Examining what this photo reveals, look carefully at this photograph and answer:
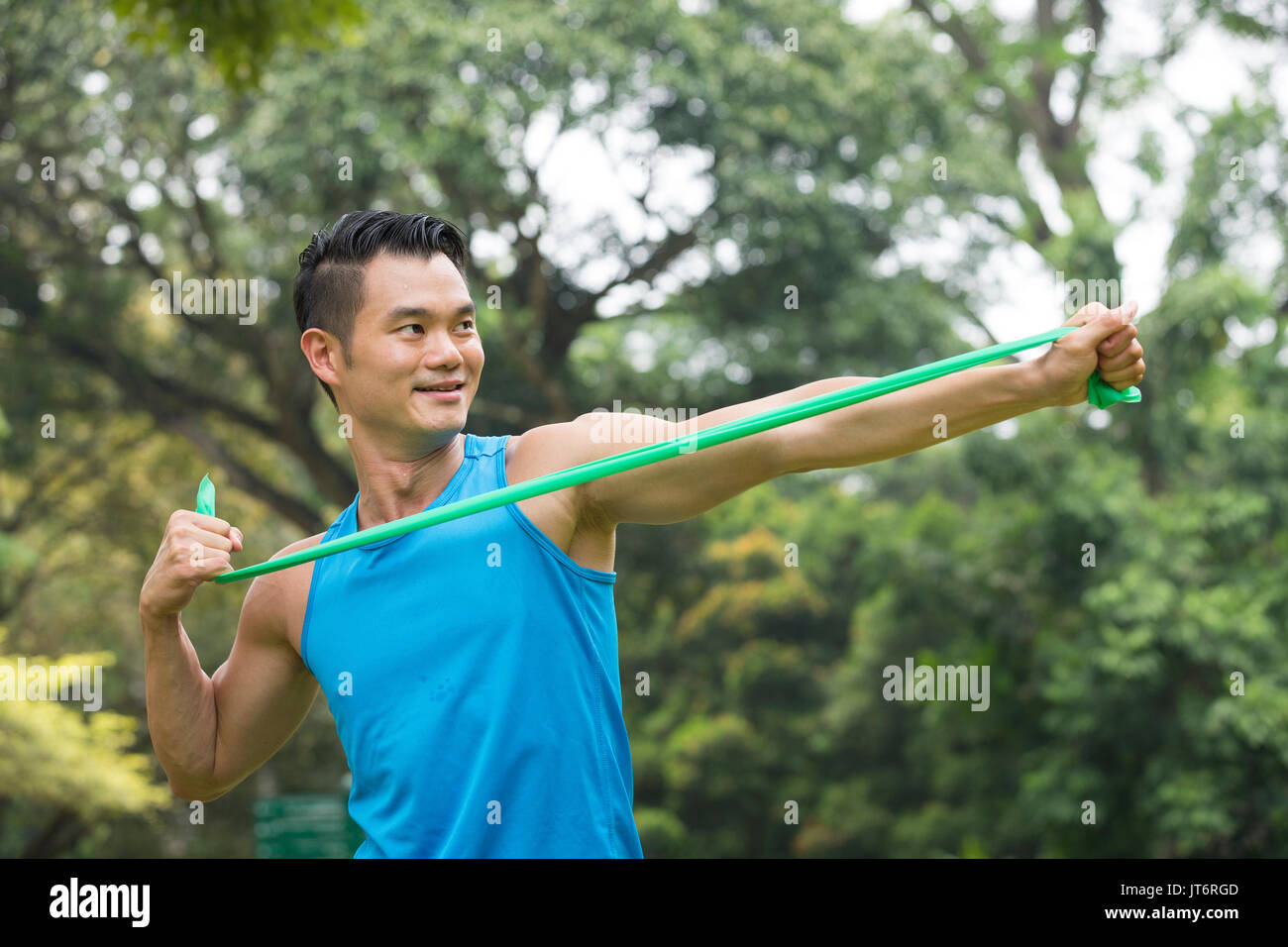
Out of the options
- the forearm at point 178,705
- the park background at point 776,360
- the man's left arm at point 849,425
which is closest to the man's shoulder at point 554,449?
the man's left arm at point 849,425

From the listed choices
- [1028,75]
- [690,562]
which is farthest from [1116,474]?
[1028,75]

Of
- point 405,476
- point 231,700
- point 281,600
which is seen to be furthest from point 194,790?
point 405,476

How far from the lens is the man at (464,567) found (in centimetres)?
166

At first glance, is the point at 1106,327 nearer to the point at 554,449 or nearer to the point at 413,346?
the point at 554,449

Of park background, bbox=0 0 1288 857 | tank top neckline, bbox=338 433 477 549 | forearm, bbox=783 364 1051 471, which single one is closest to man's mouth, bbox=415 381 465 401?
tank top neckline, bbox=338 433 477 549

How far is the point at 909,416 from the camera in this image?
1696 mm

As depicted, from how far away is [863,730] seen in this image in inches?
547

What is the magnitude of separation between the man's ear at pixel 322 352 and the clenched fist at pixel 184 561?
11.2 inches

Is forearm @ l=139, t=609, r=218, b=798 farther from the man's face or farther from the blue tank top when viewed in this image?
the man's face

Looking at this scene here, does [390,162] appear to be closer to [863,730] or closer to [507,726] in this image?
[863,730]

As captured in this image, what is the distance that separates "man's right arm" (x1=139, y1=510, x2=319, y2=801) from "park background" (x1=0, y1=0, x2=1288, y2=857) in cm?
609

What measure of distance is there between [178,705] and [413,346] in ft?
2.21

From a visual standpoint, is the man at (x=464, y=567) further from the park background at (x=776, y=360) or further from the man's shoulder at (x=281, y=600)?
the park background at (x=776, y=360)

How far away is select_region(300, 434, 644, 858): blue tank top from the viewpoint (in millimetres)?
1657
